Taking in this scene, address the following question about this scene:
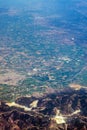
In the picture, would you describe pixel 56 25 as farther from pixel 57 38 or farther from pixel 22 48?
pixel 22 48

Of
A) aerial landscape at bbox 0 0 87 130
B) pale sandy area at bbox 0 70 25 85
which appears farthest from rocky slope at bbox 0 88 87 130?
pale sandy area at bbox 0 70 25 85

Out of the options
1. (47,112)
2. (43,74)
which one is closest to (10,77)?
(43,74)

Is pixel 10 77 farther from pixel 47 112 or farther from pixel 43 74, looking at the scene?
pixel 47 112

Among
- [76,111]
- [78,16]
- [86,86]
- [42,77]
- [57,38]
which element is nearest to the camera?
[76,111]

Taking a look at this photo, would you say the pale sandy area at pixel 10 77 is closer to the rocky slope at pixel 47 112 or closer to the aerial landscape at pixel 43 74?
the aerial landscape at pixel 43 74

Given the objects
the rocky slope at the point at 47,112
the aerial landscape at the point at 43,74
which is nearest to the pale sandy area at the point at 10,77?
the aerial landscape at the point at 43,74

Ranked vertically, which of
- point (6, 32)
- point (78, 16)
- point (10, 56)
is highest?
point (10, 56)

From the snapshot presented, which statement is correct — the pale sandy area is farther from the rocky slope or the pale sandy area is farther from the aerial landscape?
the rocky slope

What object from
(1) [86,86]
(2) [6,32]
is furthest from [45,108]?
(2) [6,32]
